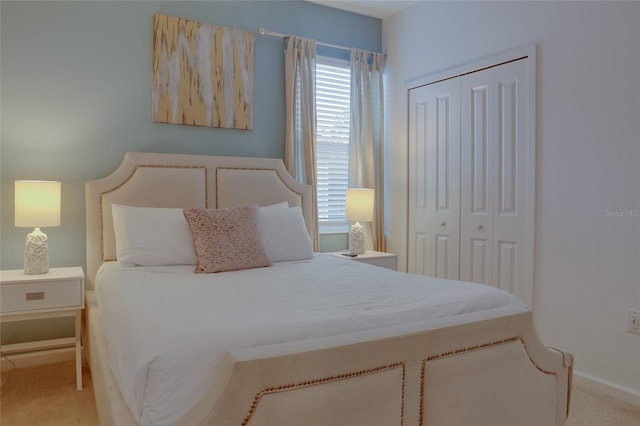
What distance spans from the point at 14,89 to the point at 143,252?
1.36 meters

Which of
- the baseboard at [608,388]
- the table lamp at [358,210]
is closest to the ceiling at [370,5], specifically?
the table lamp at [358,210]

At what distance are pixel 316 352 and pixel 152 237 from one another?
182 centimetres

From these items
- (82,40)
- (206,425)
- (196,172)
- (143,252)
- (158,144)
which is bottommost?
(206,425)

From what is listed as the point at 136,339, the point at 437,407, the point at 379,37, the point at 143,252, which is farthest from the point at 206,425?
the point at 379,37

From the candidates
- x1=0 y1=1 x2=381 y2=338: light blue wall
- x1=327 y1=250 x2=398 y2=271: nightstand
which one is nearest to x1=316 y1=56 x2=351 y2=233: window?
x1=327 y1=250 x2=398 y2=271: nightstand

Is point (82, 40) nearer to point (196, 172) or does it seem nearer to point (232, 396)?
point (196, 172)

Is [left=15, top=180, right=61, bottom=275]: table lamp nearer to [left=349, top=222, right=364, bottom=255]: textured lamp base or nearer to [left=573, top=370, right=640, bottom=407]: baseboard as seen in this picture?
[left=349, top=222, right=364, bottom=255]: textured lamp base

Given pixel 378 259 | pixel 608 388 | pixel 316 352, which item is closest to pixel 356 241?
pixel 378 259

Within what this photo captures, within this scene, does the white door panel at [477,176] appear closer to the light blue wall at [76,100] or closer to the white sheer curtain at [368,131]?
the white sheer curtain at [368,131]

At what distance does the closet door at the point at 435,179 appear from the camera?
11.8ft

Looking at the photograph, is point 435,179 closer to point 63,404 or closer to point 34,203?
point 34,203

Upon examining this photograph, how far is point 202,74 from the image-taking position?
3449 mm

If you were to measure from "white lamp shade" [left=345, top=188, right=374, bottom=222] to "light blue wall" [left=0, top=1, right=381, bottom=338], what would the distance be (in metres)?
1.07

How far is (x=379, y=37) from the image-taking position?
436 centimetres
